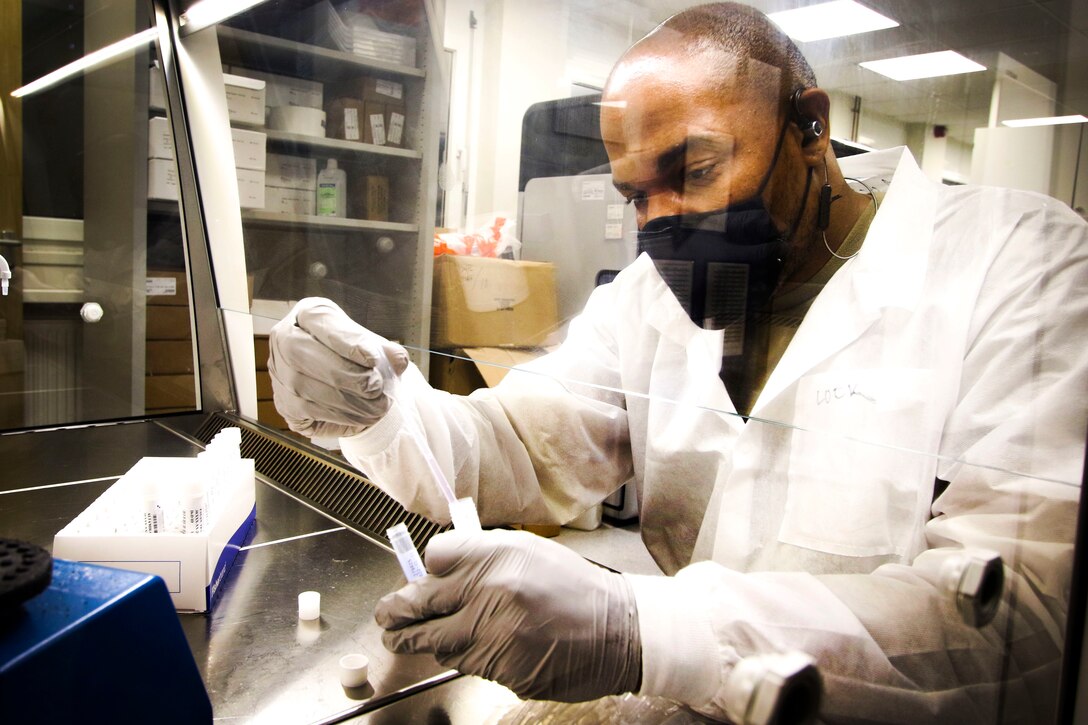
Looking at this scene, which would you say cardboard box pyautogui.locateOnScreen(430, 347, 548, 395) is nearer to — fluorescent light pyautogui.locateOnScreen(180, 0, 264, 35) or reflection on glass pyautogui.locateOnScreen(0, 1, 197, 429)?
fluorescent light pyautogui.locateOnScreen(180, 0, 264, 35)

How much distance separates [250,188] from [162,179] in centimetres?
47

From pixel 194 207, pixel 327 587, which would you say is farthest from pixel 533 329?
pixel 194 207

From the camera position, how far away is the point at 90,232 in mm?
2246

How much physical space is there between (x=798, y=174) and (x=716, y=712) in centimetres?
51

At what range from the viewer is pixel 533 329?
971 millimetres

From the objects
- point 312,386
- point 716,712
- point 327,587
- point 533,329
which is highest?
point 533,329

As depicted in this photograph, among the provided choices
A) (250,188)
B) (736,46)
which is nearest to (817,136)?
(736,46)

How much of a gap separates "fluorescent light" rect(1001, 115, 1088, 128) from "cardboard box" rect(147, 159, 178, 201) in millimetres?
2144

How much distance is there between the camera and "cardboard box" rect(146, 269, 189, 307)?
2.19 m

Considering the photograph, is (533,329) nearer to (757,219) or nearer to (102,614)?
(757,219)

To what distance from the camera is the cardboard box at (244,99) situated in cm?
185

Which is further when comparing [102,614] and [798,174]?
[798,174]

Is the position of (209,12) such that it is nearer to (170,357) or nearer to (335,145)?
(335,145)

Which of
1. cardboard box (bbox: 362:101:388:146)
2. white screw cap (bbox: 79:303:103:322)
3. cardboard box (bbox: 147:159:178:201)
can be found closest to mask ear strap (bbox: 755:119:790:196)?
cardboard box (bbox: 362:101:388:146)
